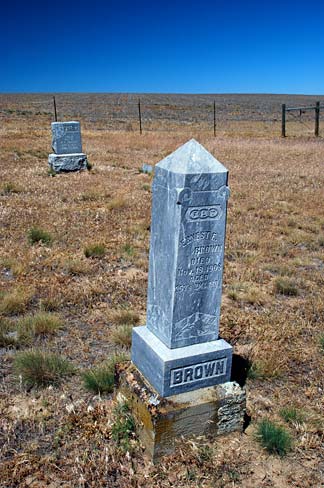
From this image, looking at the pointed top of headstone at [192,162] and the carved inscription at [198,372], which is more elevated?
the pointed top of headstone at [192,162]

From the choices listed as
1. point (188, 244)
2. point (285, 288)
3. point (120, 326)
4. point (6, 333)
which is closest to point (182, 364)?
point (188, 244)

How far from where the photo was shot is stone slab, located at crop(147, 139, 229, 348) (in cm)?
347

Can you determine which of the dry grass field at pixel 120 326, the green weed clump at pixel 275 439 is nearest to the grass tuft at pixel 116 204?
the dry grass field at pixel 120 326

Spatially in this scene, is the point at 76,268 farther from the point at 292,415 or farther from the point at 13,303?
the point at 292,415

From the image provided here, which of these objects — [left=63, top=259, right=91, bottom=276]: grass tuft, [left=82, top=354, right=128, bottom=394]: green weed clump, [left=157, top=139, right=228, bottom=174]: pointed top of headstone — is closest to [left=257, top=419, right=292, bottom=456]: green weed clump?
[left=82, top=354, right=128, bottom=394]: green weed clump

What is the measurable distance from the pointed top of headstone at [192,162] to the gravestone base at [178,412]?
68.0 inches

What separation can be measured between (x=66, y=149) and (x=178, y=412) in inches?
503

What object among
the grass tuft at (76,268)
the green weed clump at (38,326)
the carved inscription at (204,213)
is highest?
the carved inscription at (204,213)

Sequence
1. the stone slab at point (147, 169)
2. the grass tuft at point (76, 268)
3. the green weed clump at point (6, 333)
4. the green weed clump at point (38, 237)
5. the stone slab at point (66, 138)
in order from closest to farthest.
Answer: the green weed clump at point (6, 333), the grass tuft at point (76, 268), the green weed clump at point (38, 237), the stone slab at point (66, 138), the stone slab at point (147, 169)

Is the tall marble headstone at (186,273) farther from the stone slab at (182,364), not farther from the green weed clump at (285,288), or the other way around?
the green weed clump at (285,288)

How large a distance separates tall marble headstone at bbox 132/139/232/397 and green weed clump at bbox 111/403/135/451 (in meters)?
0.37

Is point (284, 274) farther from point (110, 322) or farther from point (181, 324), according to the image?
point (181, 324)

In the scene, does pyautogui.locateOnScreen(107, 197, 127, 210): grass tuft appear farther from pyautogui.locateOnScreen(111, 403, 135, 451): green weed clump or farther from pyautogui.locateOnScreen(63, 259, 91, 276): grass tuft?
pyautogui.locateOnScreen(111, 403, 135, 451): green weed clump

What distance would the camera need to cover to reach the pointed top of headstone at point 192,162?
3.43 m
